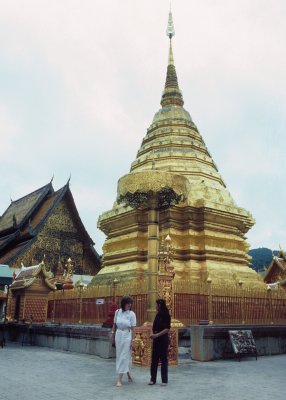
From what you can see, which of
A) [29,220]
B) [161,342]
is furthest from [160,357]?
[29,220]

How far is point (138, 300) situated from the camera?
10.9 m

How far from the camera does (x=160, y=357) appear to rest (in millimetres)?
6645

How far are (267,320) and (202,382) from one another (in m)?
6.43

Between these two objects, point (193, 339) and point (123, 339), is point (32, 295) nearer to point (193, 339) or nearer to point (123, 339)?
point (193, 339)

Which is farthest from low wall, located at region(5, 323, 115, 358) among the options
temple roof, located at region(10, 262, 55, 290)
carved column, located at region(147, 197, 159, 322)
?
temple roof, located at region(10, 262, 55, 290)

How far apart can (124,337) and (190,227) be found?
9.50m

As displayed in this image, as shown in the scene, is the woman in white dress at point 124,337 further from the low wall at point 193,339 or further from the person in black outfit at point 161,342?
the low wall at point 193,339

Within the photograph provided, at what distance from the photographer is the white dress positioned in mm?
6512

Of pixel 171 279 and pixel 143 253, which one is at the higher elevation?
pixel 143 253

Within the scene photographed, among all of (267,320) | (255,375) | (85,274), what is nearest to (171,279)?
(255,375)

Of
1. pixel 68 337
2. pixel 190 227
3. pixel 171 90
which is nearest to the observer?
Result: pixel 68 337

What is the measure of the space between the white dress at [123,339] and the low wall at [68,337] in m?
3.40

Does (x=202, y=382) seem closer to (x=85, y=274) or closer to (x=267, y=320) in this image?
(x=267, y=320)

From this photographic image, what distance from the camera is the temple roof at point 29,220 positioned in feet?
97.8
